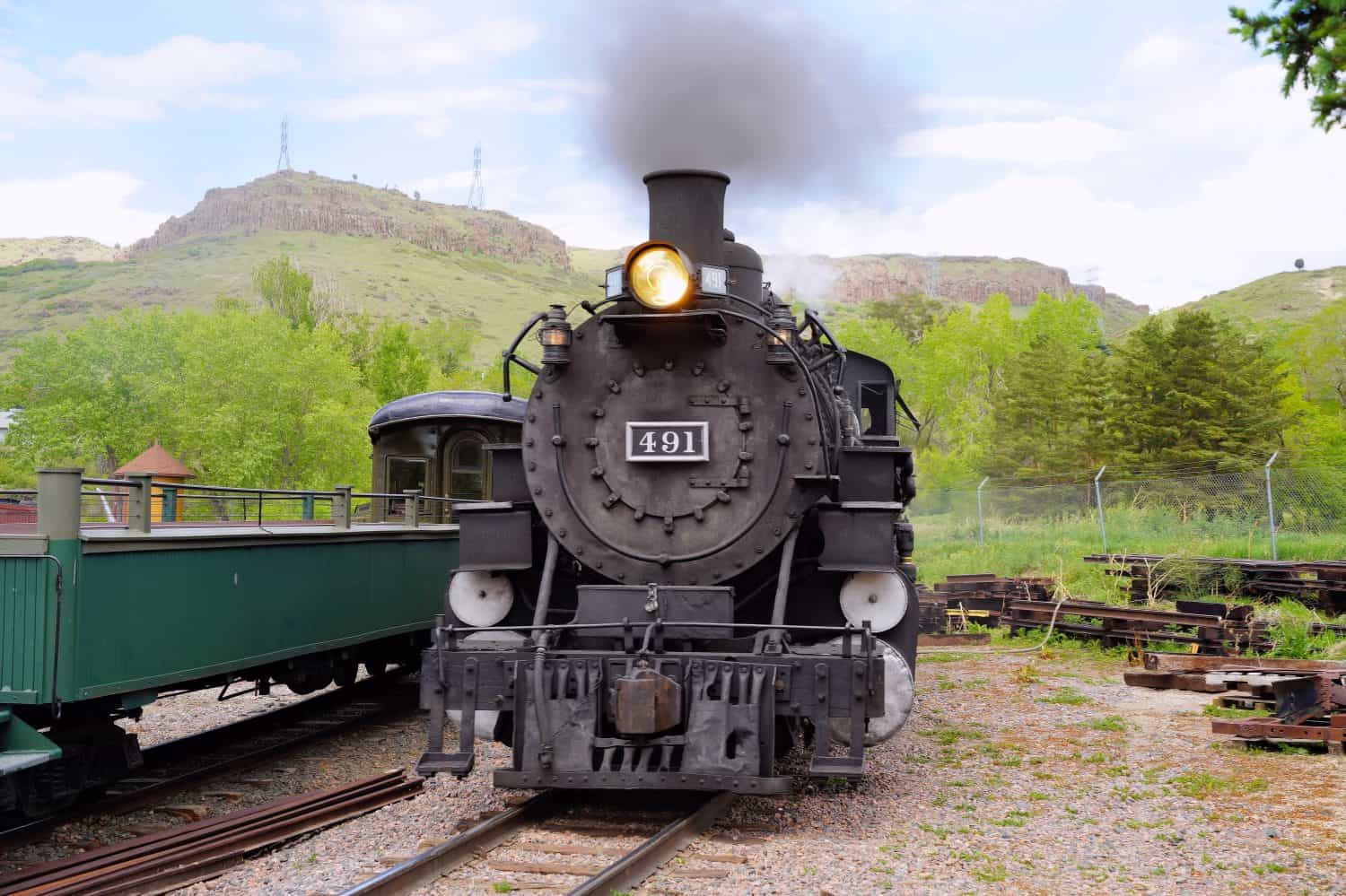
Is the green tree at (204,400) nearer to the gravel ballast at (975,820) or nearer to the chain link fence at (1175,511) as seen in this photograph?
the chain link fence at (1175,511)

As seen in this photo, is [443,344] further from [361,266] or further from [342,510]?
[361,266]

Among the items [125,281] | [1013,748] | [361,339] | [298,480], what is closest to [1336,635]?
[1013,748]

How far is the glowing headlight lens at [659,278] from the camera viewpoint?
240 inches

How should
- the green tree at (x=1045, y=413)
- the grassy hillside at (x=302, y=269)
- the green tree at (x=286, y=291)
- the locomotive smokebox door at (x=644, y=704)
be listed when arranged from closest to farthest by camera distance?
1. the locomotive smokebox door at (x=644, y=704)
2. the green tree at (x=1045, y=413)
3. the green tree at (x=286, y=291)
4. the grassy hillside at (x=302, y=269)

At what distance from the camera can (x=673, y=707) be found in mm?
5500

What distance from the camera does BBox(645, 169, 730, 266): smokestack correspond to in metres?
6.49

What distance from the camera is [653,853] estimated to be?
4906mm

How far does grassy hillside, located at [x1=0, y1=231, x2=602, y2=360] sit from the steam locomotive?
288 feet

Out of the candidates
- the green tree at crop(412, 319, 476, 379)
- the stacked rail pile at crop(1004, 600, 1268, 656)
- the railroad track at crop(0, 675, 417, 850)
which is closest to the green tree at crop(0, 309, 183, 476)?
the green tree at crop(412, 319, 476, 379)

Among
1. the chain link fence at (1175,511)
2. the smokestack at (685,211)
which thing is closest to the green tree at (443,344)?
the chain link fence at (1175,511)

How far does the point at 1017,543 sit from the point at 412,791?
17.1 m

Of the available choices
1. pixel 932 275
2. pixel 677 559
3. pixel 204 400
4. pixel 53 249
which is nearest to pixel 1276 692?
pixel 677 559

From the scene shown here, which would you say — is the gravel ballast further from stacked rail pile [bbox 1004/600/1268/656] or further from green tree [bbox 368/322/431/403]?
green tree [bbox 368/322/431/403]

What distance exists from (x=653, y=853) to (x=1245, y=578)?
13.0m
